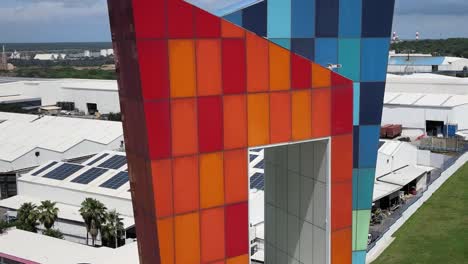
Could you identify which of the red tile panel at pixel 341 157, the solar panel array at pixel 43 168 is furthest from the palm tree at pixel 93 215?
the red tile panel at pixel 341 157

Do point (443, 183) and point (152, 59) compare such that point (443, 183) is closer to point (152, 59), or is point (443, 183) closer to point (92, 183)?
point (92, 183)

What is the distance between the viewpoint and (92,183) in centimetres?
4819

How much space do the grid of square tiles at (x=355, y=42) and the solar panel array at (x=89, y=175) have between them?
29.0 meters

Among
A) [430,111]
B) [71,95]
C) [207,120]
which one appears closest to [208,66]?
[207,120]

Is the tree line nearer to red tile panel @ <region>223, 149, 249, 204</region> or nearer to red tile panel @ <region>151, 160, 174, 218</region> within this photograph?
red tile panel @ <region>223, 149, 249, 204</region>

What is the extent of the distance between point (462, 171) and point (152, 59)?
181 feet

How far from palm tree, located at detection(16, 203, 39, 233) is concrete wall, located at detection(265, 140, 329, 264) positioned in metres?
26.6

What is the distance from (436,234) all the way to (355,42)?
909 inches

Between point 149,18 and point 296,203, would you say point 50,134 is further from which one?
point 149,18

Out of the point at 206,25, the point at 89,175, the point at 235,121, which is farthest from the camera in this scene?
the point at 89,175

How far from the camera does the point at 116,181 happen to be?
48.0 meters

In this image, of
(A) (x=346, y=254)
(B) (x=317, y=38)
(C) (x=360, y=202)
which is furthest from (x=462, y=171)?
(A) (x=346, y=254)

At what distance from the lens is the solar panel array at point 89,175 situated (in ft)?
161

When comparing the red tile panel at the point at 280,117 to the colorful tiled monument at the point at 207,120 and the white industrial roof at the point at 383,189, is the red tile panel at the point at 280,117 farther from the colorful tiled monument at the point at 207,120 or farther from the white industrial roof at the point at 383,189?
the white industrial roof at the point at 383,189
